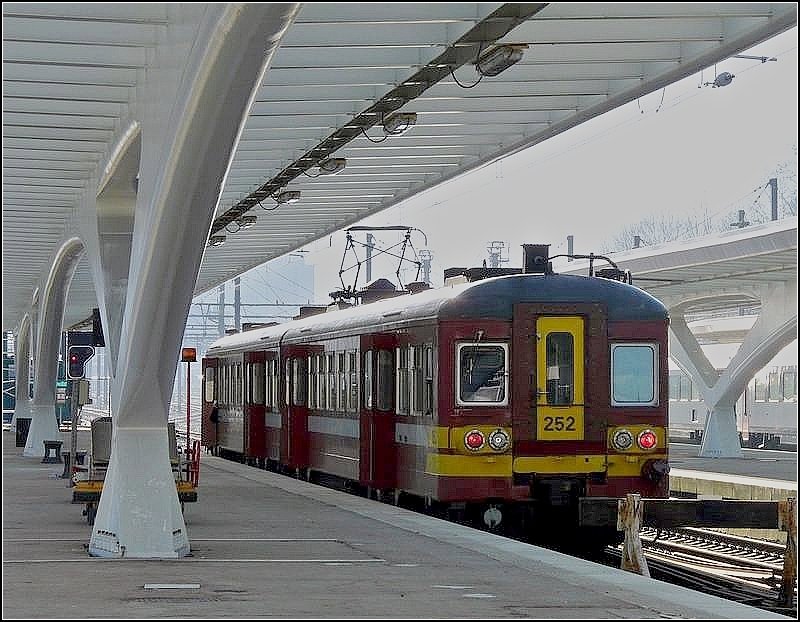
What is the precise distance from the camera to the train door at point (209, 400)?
1316 inches

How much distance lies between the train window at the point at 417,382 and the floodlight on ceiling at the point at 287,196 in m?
5.92

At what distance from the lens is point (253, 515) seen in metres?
16.5

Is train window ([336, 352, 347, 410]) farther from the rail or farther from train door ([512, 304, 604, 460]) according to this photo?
the rail

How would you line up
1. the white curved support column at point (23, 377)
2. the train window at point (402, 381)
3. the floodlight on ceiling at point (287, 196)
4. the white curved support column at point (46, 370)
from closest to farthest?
the train window at point (402, 381)
the floodlight on ceiling at point (287, 196)
the white curved support column at point (46, 370)
the white curved support column at point (23, 377)

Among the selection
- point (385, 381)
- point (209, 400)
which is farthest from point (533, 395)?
point (209, 400)

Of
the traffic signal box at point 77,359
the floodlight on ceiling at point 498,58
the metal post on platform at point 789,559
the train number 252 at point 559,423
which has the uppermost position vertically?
the floodlight on ceiling at point 498,58

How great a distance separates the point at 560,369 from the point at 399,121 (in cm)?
318

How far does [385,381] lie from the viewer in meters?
18.0

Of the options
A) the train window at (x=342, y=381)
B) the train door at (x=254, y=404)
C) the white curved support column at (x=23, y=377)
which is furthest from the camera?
the white curved support column at (x=23, y=377)

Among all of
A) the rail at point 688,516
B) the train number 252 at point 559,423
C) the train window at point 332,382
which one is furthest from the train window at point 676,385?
the rail at point 688,516

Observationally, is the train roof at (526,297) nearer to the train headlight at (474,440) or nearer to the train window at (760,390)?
the train headlight at (474,440)

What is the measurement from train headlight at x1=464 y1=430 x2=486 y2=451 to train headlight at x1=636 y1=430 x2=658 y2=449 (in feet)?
5.50

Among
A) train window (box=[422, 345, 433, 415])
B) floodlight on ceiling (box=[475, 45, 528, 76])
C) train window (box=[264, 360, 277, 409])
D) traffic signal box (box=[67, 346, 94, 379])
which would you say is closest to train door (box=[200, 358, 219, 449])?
traffic signal box (box=[67, 346, 94, 379])

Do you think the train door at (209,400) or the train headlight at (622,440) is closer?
the train headlight at (622,440)
